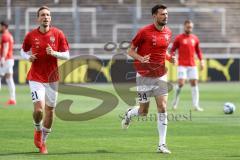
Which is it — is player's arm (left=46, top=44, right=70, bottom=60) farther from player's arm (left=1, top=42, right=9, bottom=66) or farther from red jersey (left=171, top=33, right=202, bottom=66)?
player's arm (left=1, top=42, right=9, bottom=66)

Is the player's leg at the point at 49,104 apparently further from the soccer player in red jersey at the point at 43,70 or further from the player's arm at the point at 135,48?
the player's arm at the point at 135,48

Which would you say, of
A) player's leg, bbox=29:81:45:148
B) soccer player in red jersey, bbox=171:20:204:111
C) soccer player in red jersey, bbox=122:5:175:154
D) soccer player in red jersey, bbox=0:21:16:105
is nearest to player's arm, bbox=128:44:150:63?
soccer player in red jersey, bbox=122:5:175:154

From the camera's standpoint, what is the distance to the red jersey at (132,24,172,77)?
13594 millimetres

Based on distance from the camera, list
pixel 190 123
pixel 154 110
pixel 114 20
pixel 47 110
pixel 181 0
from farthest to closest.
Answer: pixel 181 0 < pixel 114 20 < pixel 154 110 < pixel 190 123 < pixel 47 110

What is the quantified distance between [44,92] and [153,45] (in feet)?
7.04

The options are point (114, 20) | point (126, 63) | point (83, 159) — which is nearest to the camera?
point (83, 159)

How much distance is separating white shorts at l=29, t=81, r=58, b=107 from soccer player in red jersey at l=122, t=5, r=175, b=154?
1.54 metres

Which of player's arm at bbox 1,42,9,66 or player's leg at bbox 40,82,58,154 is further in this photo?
player's arm at bbox 1,42,9,66

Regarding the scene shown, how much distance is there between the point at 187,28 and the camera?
23.4 meters

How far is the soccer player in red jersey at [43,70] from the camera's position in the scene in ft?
42.6

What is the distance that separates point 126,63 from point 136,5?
464 centimetres

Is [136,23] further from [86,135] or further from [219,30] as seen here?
[86,135]

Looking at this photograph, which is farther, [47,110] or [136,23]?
[136,23]

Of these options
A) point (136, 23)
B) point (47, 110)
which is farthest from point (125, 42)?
point (47, 110)
